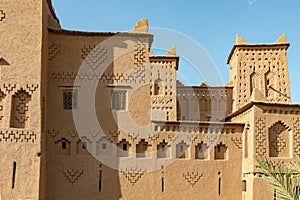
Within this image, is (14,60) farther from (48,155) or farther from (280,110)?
(280,110)

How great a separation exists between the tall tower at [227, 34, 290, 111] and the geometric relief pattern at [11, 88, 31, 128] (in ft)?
40.3

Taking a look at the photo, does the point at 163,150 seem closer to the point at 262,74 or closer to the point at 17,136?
the point at 17,136

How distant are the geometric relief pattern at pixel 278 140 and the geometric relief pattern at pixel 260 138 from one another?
0.35 metres

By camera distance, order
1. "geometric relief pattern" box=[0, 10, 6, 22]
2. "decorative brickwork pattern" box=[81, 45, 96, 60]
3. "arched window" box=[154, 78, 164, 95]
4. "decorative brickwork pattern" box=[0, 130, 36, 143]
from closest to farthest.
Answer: "decorative brickwork pattern" box=[0, 130, 36, 143]
"geometric relief pattern" box=[0, 10, 6, 22]
"decorative brickwork pattern" box=[81, 45, 96, 60]
"arched window" box=[154, 78, 164, 95]

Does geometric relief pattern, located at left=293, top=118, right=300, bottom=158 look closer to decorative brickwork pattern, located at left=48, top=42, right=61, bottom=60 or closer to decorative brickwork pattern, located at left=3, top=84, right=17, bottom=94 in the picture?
decorative brickwork pattern, located at left=48, top=42, right=61, bottom=60

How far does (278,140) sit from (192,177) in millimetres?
3539

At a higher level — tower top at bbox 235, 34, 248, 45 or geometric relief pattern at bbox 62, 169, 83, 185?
tower top at bbox 235, 34, 248, 45

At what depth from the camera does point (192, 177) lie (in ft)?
45.8

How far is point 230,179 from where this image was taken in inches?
554

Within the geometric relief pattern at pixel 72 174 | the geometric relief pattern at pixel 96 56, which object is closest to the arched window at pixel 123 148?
the geometric relief pattern at pixel 72 174

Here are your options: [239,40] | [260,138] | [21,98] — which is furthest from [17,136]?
[239,40]

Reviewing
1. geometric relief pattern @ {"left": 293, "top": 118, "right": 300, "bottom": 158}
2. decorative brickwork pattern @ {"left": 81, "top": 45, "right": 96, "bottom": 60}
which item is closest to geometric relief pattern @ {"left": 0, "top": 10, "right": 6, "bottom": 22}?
decorative brickwork pattern @ {"left": 81, "top": 45, "right": 96, "bottom": 60}

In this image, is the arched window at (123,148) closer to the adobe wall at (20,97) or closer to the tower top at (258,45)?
the adobe wall at (20,97)

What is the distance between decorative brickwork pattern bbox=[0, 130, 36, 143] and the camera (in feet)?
39.1
